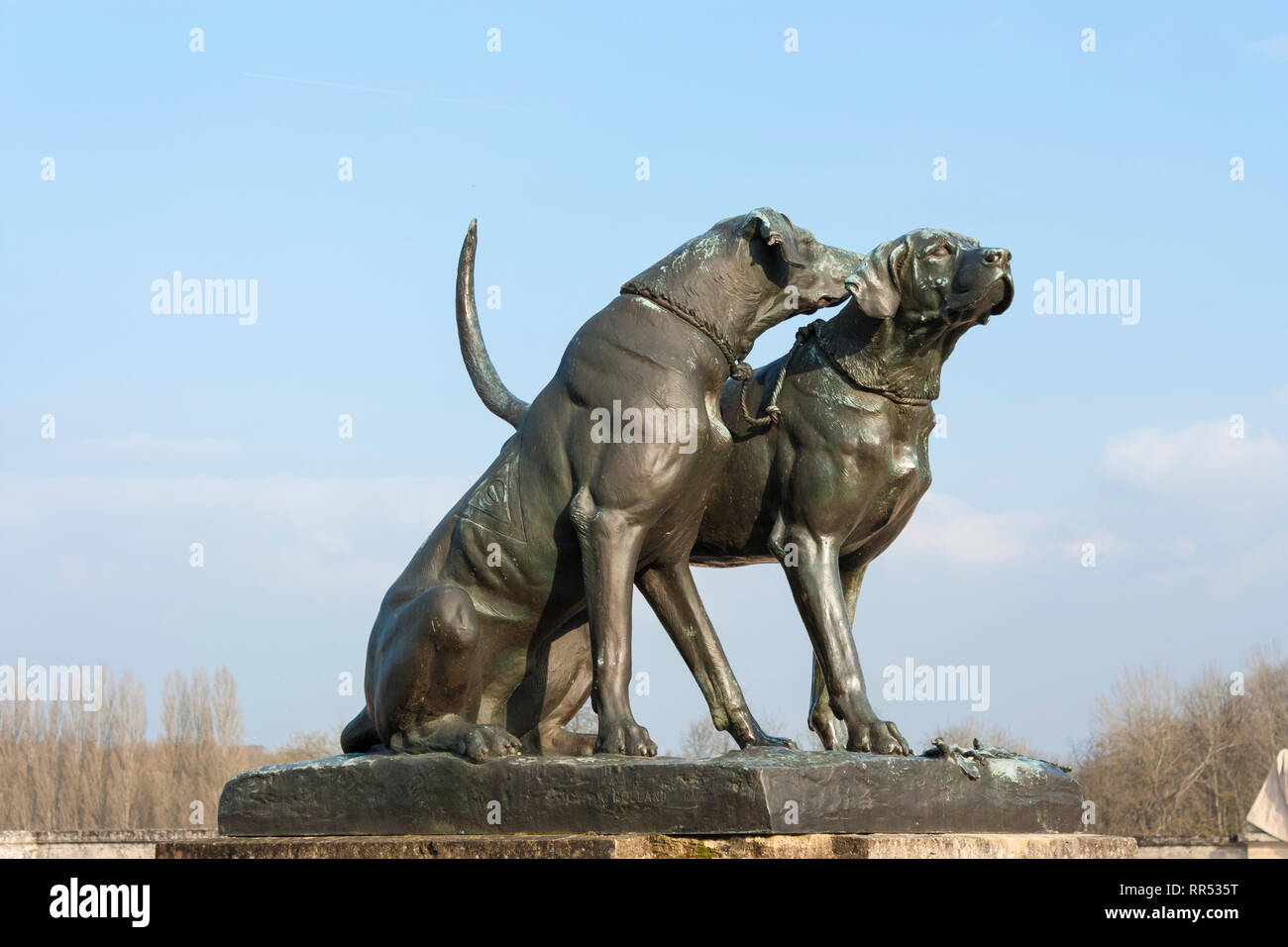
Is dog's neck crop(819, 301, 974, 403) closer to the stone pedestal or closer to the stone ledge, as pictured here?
the stone pedestal

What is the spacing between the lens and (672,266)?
696 cm

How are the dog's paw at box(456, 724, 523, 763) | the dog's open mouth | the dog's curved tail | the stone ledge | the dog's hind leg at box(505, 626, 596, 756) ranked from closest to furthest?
1. the stone ledge
2. the dog's paw at box(456, 724, 523, 763)
3. the dog's open mouth
4. the dog's hind leg at box(505, 626, 596, 756)
5. the dog's curved tail

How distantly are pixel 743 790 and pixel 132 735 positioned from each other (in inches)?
1770

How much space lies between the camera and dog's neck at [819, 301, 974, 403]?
704cm

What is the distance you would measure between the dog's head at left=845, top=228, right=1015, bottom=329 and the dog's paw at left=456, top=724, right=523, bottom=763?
2397mm

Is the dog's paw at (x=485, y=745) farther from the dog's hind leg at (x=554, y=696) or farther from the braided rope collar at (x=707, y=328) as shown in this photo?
the braided rope collar at (x=707, y=328)

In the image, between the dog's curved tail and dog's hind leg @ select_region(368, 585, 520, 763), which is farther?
the dog's curved tail

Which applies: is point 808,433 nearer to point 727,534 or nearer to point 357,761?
point 727,534

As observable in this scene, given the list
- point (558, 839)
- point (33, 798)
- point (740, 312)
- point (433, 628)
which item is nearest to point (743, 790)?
point (558, 839)

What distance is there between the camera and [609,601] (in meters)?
6.55

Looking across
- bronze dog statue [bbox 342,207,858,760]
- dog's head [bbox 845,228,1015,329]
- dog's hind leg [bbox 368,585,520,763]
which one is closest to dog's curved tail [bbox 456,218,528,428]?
bronze dog statue [bbox 342,207,858,760]

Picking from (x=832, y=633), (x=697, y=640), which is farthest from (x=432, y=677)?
(x=832, y=633)

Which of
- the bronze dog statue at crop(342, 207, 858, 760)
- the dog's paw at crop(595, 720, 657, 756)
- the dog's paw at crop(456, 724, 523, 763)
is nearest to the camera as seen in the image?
the dog's paw at crop(595, 720, 657, 756)

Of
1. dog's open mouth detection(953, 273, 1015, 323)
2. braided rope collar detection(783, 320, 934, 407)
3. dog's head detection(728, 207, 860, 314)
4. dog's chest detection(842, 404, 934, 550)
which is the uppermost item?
dog's head detection(728, 207, 860, 314)
